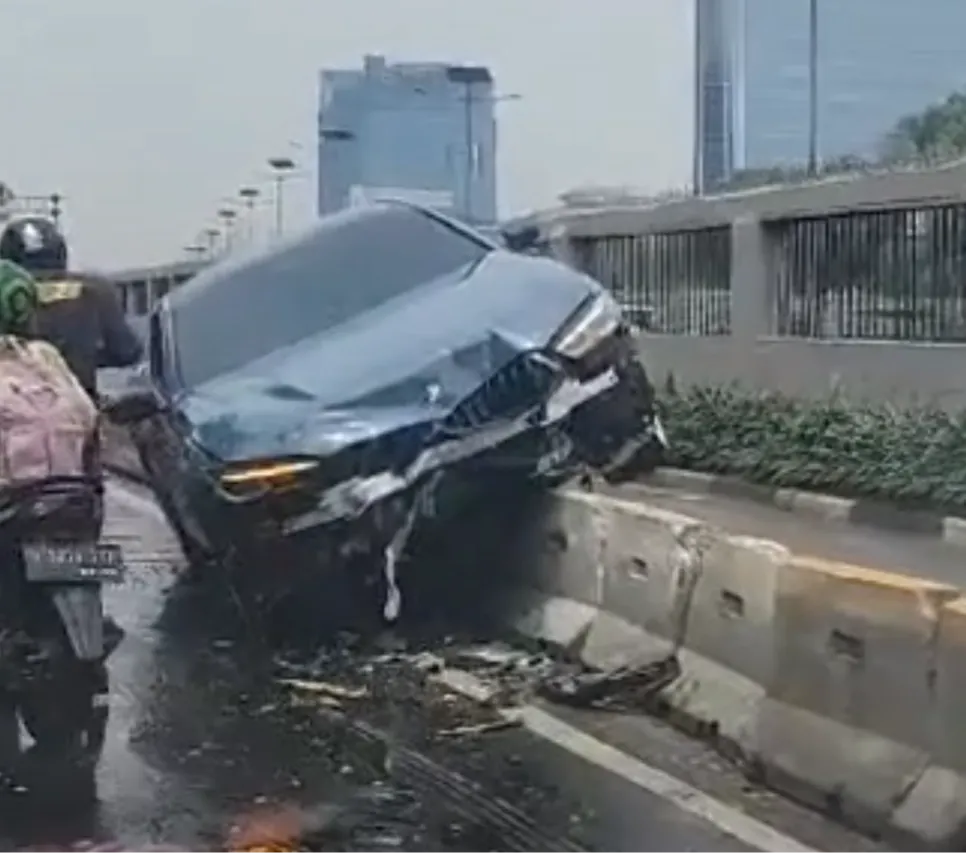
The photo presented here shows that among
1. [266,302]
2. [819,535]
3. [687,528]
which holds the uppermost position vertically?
[266,302]

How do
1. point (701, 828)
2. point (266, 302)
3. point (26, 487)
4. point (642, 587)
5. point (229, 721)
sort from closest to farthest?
point (701, 828) → point (26, 487) → point (229, 721) → point (642, 587) → point (266, 302)

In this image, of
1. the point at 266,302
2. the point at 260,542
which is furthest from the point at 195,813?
the point at 266,302

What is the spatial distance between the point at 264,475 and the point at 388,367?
105 cm

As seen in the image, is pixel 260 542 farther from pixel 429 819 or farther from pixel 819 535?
pixel 819 535

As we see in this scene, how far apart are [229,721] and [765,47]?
120ft

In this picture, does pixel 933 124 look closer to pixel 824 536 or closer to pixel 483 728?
pixel 824 536

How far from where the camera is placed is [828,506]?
653 inches

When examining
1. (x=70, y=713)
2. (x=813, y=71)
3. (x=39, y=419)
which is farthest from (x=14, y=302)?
(x=813, y=71)

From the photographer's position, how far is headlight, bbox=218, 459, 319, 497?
9891mm

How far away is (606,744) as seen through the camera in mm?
7977

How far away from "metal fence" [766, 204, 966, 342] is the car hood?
701cm

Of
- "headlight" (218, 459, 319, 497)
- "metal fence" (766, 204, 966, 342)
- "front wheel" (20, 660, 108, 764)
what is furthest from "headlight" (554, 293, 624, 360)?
"metal fence" (766, 204, 966, 342)

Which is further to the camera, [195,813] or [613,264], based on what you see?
[613,264]

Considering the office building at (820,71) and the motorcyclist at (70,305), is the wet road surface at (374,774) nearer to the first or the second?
the motorcyclist at (70,305)
